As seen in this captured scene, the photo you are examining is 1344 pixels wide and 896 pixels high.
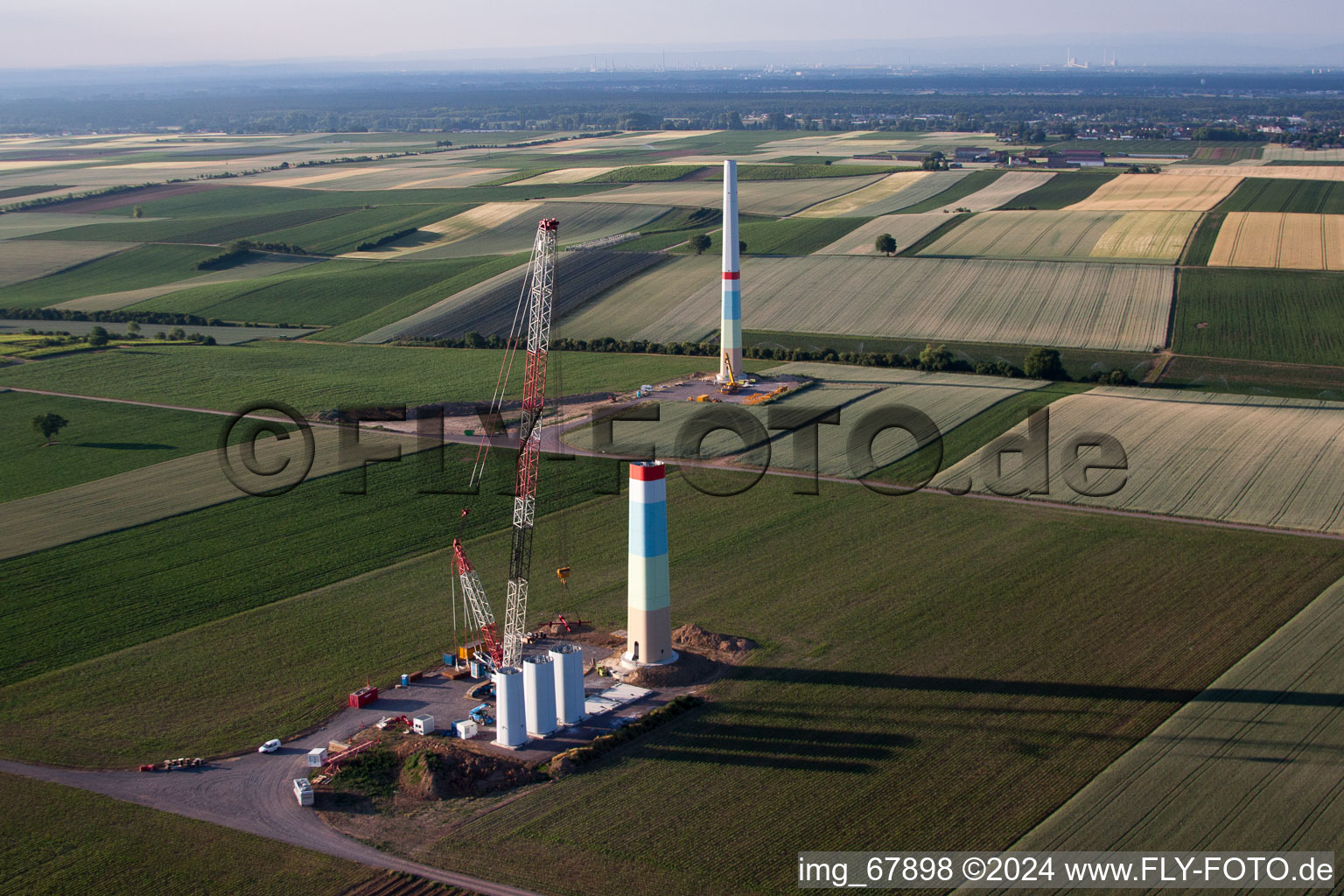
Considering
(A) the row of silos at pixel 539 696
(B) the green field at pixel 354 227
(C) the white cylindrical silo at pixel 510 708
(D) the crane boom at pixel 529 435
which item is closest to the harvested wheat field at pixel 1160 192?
(B) the green field at pixel 354 227

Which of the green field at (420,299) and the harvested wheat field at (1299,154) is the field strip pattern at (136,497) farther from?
the harvested wheat field at (1299,154)

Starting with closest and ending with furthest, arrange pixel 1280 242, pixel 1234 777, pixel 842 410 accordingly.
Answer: pixel 1234 777
pixel 842 410
pixel 1280 242

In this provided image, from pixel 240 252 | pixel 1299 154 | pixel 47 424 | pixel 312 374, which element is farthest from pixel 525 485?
pixel 1299 154

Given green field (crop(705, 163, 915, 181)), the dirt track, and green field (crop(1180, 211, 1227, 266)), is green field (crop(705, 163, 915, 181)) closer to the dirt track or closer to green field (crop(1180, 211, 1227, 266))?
green field (crop(1180, 211, 1227, 266))

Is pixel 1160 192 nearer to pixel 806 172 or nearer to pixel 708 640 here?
pixel 806 172

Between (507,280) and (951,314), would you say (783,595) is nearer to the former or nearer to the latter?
(951,314)

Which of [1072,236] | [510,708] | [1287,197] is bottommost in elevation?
[510,708]

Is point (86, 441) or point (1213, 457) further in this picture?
point (86, 441)
